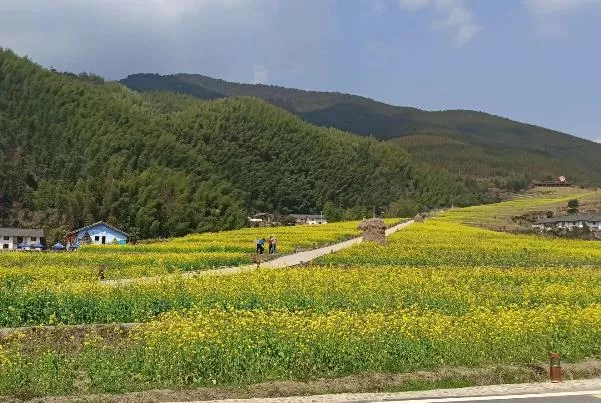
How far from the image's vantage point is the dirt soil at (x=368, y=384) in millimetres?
10438

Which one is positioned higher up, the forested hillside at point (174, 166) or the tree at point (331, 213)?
the forested hillside at point (174, 166)

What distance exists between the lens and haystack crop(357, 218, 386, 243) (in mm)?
48531

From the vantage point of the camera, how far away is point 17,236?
97312 millimetres

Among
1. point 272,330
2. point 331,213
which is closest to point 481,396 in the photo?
point 272,330

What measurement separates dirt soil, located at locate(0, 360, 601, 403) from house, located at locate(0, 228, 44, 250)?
93.1 metres

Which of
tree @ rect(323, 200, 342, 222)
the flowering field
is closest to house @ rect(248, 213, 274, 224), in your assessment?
tree @ rect(323, 200, 342, 222)

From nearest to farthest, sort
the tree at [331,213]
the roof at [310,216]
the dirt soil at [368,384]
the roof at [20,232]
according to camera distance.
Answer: the dirt soil at [368,384] < the roof at [20,232] < the tree at [331,213] < the roof at [310,216]

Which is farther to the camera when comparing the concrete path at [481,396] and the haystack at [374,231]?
the haystack at [374,231]

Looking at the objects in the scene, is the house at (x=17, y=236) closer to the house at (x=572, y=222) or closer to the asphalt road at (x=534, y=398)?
the house at (x=572, y=222)

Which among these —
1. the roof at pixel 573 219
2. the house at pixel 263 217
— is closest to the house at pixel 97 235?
the house at pixel 263 217

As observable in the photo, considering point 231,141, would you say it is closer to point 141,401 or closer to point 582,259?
point 582,259

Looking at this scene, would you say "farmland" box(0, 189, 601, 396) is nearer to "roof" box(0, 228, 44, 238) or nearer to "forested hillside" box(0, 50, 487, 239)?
"forested hillside" box(0, 50, 487, 239)

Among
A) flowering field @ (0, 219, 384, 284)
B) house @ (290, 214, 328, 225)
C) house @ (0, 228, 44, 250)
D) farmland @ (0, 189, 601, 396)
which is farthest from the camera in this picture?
house @ (290, 214, 328, 225)

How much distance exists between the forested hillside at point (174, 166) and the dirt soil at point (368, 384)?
8431cm
